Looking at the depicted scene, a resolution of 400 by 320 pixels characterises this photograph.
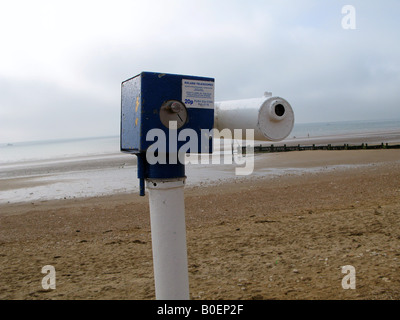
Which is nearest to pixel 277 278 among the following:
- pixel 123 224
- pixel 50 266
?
pixel 50 266

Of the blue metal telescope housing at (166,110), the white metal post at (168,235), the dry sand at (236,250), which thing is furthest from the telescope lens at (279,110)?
the dry sand at (236,250)

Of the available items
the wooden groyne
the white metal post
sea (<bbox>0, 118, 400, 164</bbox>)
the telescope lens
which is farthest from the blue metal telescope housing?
sea (<bbox>0, 118, 400, 164</bbox>)

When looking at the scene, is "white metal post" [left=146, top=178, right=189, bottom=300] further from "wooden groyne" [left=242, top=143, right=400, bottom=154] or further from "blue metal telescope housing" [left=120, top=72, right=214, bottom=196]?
"wooden groyne" [left=242, top=143, right=400, bottom=154]

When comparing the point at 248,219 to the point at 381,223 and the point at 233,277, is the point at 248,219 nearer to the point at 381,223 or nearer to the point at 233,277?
the point at 381,223

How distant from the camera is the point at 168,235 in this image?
2.07 m

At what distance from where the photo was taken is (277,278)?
405 centimetres

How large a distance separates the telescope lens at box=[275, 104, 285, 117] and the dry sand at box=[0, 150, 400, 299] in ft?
7.06

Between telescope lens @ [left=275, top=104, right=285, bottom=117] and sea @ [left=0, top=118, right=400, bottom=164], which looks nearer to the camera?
telescope lens @ [left=275, top=104, right=285, bottom=117]

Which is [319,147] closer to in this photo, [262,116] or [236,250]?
[236,250]

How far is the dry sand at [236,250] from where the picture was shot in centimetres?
389

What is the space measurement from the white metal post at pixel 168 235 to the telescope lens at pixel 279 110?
679mm

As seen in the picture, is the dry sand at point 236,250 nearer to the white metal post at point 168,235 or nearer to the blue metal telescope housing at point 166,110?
the white metal post at point 168,235

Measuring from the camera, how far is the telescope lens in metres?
2.14
